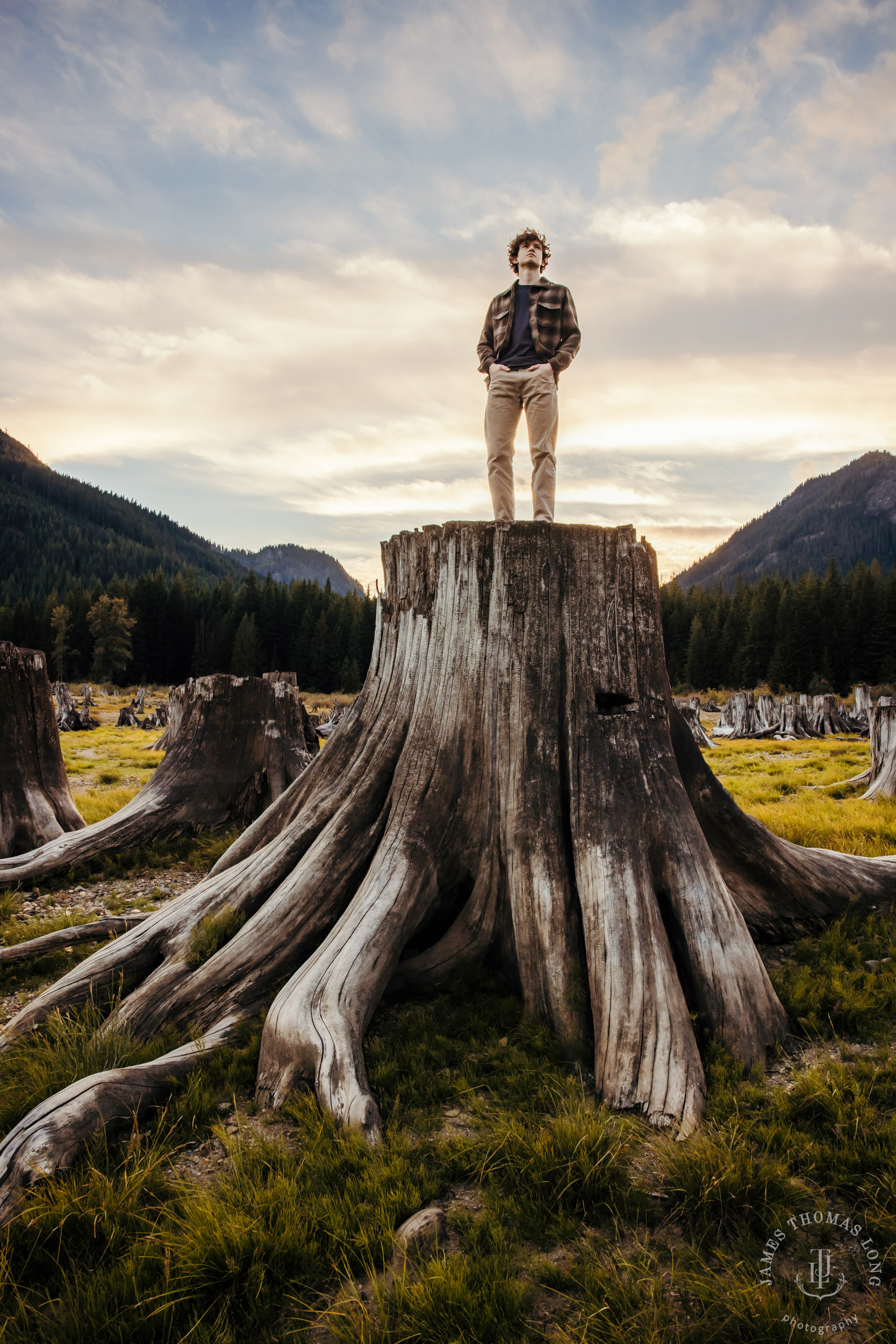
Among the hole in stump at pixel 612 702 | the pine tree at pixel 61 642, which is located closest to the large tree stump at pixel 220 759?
the hole in stump at pixel 612 702

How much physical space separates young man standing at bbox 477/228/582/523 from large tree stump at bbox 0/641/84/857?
5429 millimetres

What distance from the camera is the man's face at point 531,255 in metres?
6.38

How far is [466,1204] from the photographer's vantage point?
7.81 feet

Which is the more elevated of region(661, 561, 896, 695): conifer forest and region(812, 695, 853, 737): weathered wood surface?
region(661, 561, 896, 695): conifer forest

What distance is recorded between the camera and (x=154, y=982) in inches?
144

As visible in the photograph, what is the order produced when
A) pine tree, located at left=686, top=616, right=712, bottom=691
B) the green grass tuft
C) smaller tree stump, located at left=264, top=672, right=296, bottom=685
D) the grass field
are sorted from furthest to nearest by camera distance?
pine tree, located at left=686, top=616, right=712, bottom=691 < smaller tree stump, located at left=264, top=672, right=296, bottom=685 < the green grass tuft < the grass field

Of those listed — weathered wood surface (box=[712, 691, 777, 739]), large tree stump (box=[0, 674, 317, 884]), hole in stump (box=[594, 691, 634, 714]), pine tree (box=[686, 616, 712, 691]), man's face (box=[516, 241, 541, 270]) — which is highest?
man's face (box=[516, 241, 541, 270])

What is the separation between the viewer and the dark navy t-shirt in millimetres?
6109

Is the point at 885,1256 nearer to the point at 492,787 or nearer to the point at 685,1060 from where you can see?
the point at 685,1060

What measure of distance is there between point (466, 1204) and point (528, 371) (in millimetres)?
5852

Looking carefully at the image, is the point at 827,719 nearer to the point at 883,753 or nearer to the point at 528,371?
the point at 883,753

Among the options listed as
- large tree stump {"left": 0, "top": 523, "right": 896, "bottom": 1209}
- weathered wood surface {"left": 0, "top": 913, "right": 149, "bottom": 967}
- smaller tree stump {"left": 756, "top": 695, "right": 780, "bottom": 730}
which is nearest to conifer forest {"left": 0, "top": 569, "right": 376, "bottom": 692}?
smaller tree stump {"left": 756, "top": 695, "right": 780, "bottom": 730}

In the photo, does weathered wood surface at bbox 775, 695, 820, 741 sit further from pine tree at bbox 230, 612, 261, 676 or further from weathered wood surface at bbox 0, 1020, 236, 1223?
pine tree at bbox 230, 612, 261, 676

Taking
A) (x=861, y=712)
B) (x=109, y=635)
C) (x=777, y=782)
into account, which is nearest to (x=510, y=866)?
(x=777, y=782)
